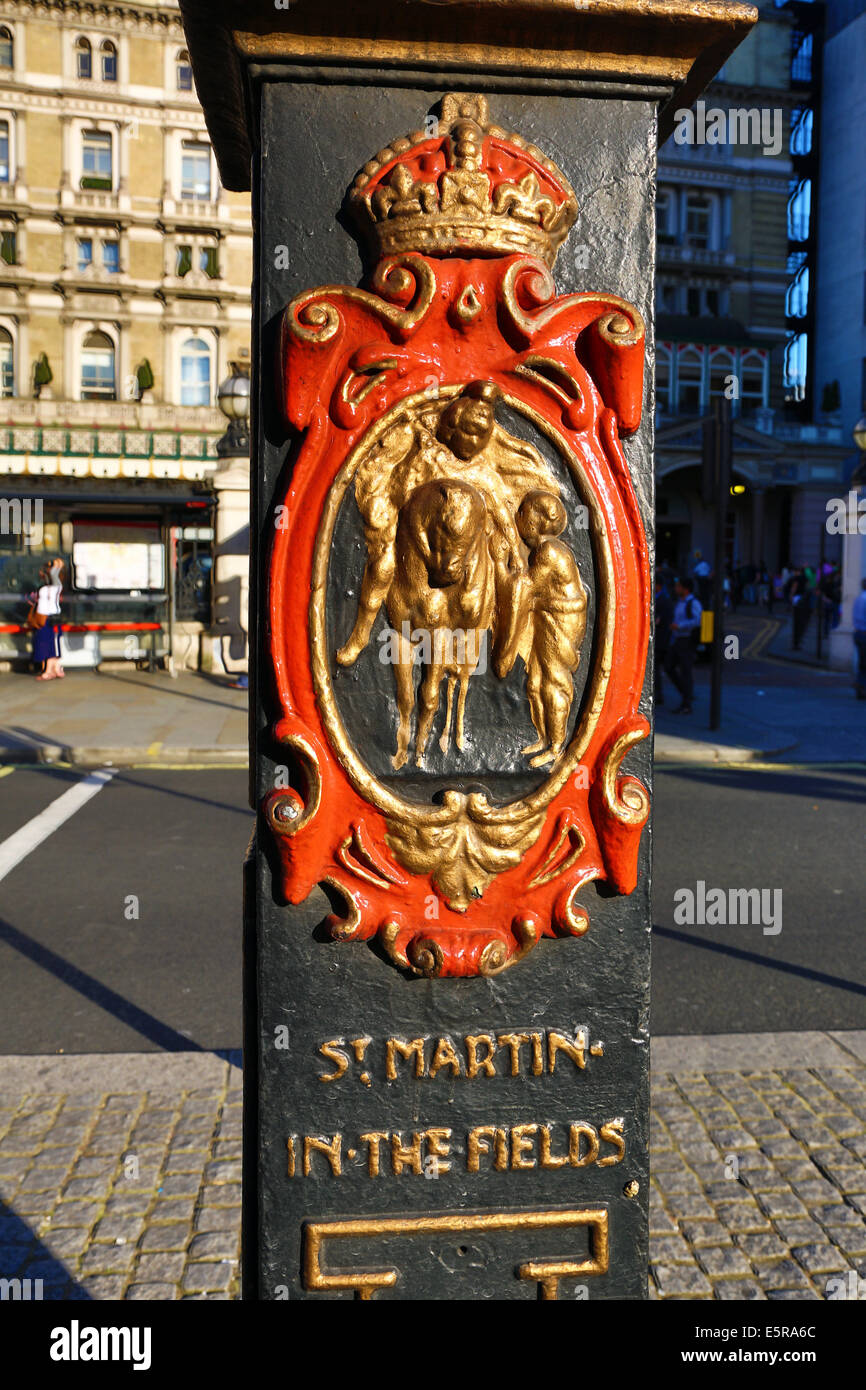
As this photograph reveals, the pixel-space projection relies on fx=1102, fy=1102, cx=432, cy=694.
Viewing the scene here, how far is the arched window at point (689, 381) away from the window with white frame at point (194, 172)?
64.1 ft

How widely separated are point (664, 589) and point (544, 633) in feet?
65.1

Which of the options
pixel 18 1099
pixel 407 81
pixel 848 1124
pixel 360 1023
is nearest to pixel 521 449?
pixel 407 81

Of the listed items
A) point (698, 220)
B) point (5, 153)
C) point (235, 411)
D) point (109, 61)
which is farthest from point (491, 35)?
point (698, 220)

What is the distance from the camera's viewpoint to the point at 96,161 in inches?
1419

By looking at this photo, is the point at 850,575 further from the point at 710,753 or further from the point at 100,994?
the point at 100,994

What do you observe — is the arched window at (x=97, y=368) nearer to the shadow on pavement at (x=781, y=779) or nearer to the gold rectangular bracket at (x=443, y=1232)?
the shadow on pavement at (x=781, y=779)

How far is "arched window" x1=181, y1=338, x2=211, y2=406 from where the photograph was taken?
3675cm

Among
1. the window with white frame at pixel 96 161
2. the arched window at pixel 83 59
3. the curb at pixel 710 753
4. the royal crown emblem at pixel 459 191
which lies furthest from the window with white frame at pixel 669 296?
the royal crown emblem at pixel 459 191

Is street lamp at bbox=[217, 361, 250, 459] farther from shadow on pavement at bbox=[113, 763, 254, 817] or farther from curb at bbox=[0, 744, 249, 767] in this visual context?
shadow on pavement at bbox=[113, 763, 254, 817]

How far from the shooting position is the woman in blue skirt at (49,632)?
723 inches

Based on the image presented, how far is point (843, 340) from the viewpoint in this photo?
50.8m

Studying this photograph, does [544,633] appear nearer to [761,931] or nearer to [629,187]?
[629,187]

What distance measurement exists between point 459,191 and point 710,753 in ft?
36.6

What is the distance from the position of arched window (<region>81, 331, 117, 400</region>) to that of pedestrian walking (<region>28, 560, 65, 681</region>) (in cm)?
1917
